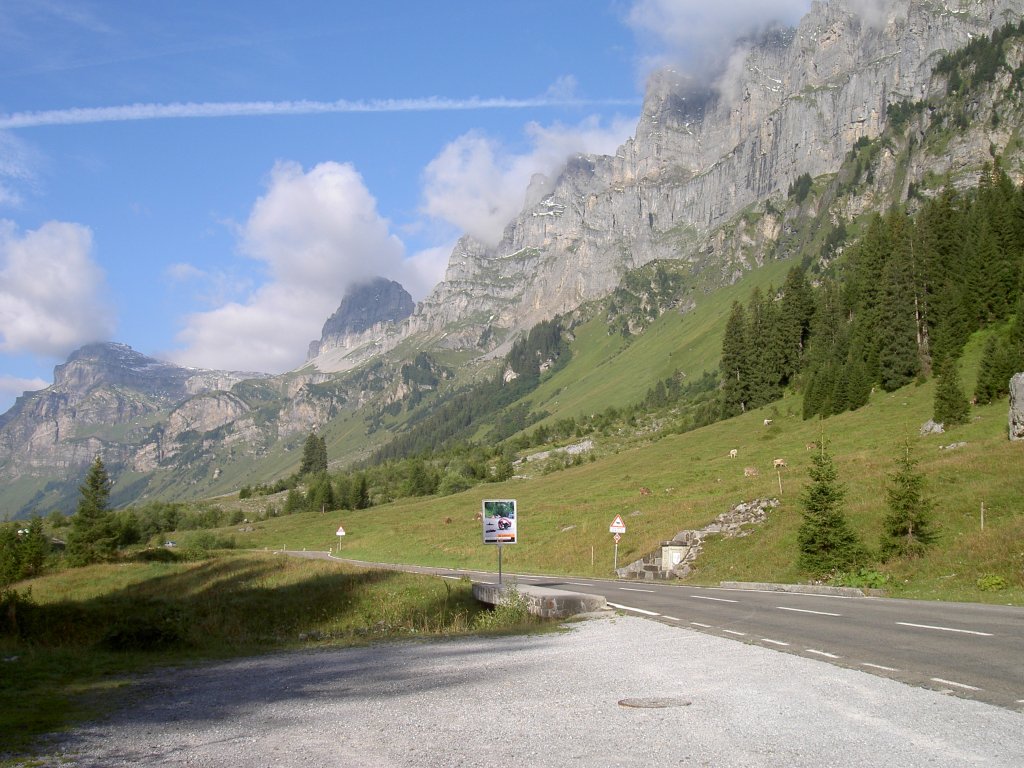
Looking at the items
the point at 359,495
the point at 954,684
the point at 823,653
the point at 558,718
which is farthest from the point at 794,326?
the point at 558,718

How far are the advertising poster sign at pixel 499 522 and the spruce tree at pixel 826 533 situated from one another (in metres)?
12.5

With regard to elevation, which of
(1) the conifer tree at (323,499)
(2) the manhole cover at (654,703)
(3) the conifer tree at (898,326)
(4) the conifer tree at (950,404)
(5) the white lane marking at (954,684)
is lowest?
(5) the white lane marking at (954,684)

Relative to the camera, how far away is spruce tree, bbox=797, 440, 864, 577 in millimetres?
28297

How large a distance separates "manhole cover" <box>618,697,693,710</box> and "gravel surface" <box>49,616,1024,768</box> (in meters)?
0.04

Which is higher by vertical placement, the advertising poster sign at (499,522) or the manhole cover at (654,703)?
the advertising poster sign at (499,522)

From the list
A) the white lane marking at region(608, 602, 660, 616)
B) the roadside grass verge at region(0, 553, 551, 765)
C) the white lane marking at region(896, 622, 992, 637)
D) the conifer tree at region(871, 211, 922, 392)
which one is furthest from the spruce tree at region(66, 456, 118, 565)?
the conifer tree at region(871, 211, 922, 392)

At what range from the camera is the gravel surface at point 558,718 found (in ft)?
22.2

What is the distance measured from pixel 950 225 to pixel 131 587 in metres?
98.1

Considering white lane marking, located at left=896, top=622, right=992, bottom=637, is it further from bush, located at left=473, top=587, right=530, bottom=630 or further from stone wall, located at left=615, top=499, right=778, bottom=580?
stone wall, located at left=615, top=499, right=778, bottom=580

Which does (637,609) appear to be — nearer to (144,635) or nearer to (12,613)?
(144,635)

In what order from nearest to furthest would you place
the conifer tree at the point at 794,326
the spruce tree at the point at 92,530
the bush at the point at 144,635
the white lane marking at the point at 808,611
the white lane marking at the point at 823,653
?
the white lane marking at the point at 823,653 → the bush at the point at 144,635 → the white lane marking at the point at 808,611 → the spruce tree at the point at 92,530 → the conifer tree at the point at 794,326

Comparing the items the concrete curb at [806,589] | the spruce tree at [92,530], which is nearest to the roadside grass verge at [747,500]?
the concrete curb at [806,589]

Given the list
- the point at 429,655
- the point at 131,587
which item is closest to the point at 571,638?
the point at 429,655

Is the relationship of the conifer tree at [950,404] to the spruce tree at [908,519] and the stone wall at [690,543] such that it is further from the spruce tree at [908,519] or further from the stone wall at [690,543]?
the spruce tree at [908,519]
